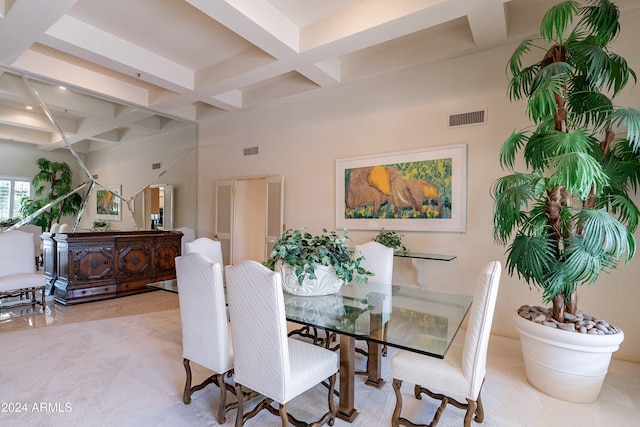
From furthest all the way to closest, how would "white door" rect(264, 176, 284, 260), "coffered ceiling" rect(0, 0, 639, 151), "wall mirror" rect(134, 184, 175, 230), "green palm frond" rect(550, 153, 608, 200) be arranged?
"wall mirror" rect(134, 184, 175, 230) < "white door" rect(264, 176, 284, 260) < "coffered ceiling" rect(0, 0, 639, 151) < "green palm frond" rect(550, 153, 608, 200)

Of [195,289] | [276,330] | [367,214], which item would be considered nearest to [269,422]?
[276,330]

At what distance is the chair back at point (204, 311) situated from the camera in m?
1.95

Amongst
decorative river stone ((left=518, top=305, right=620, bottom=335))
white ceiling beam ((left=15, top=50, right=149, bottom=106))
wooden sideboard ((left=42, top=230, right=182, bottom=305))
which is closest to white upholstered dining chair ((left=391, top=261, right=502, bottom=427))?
decorative river stone ((left=518, top=305, right=620, bottom=335))

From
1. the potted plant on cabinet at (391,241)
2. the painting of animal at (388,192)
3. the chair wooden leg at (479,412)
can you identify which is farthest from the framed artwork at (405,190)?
the chair wooden leg at (479,412)

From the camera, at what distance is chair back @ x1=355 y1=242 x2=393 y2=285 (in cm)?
316

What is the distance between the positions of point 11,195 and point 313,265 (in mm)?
4897

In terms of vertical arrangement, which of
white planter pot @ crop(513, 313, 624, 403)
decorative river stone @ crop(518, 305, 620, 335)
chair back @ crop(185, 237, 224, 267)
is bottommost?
white planter pot @ crop(513, 313, 624, 403)

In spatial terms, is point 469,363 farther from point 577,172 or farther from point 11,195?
point 11,195

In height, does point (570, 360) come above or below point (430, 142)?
below

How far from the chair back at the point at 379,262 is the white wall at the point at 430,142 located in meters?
1.06

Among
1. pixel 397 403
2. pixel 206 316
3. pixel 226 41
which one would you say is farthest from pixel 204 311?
pixel 226 41

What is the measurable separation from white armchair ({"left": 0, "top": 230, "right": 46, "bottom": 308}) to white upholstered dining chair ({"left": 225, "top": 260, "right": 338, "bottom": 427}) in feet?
13.3

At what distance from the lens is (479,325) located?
1.76 metres

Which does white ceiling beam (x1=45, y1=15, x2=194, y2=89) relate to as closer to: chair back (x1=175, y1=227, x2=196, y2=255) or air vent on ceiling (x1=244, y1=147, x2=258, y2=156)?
air vent on ceiling (x1=244, y1=147, x2=258, y2=156)
